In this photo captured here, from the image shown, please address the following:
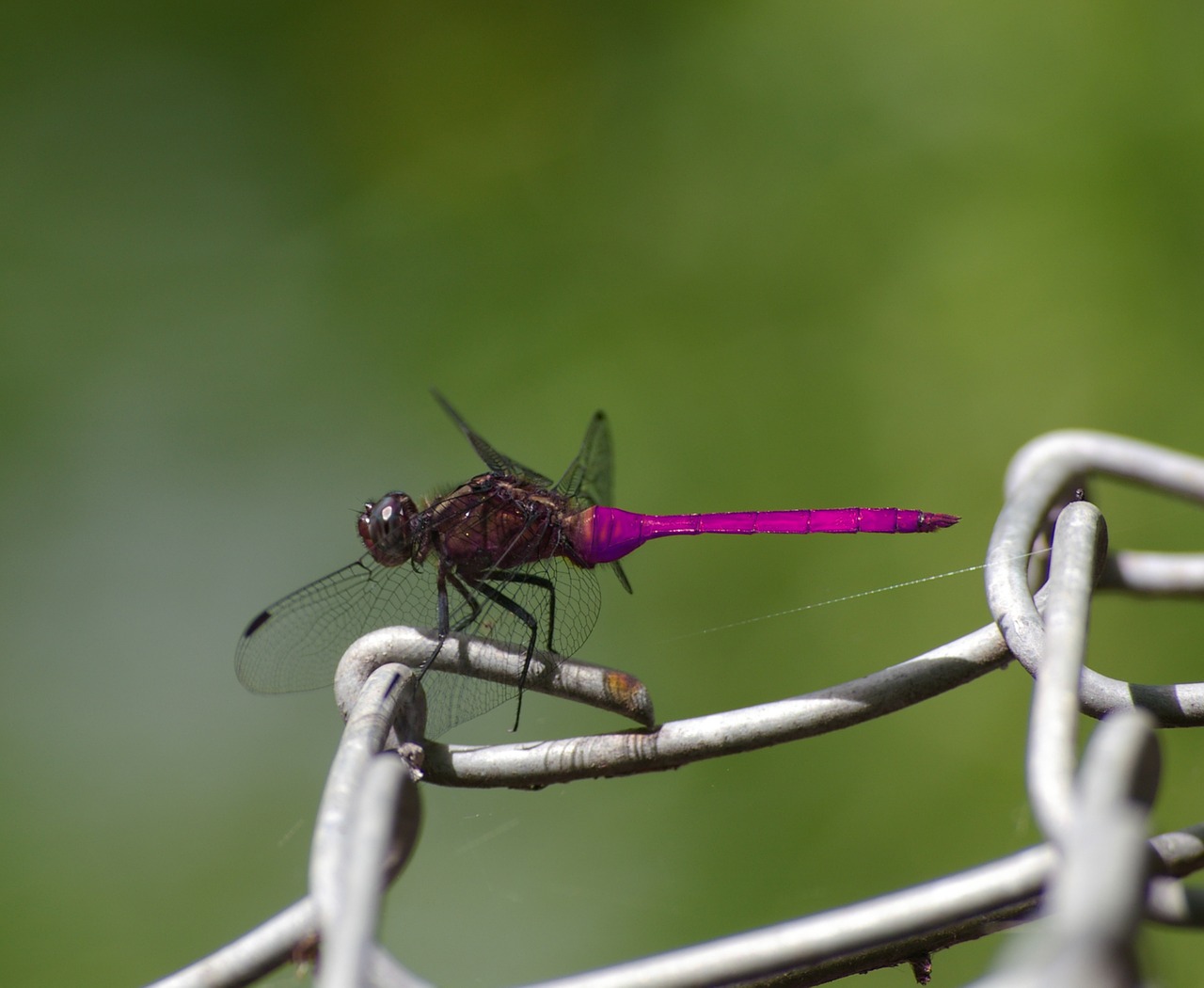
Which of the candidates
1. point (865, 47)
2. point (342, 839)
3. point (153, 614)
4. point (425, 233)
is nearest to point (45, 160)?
point (425, 233)

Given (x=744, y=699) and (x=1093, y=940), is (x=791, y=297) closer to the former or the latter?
(x=744, y=699)

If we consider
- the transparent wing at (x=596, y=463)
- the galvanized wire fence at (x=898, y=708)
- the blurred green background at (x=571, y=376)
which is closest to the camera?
the galvanized wire fence at (x=898, y=708)

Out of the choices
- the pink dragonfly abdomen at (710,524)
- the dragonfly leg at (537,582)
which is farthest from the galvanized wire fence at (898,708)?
the dragonfly leg at (537,582)

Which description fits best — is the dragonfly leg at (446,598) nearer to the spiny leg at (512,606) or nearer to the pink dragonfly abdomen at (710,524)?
the spiny leg at (512,606)

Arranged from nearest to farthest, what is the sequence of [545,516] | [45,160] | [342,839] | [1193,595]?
[342,839], [1193,595], [545,516], [45,160]

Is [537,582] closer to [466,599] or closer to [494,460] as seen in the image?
[466,599]

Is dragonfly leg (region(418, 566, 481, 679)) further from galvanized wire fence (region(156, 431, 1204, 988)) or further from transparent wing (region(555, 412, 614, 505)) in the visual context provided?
galvanized wire fence (region(156, 431, 1204, 988))
